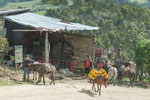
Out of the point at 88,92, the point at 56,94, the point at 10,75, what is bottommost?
the point at 88,92

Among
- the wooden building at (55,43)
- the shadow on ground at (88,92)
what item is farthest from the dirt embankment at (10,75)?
the wooden building at (55,43)

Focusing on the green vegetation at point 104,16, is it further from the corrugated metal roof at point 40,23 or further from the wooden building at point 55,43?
the corrugated metal roof at point 40,23

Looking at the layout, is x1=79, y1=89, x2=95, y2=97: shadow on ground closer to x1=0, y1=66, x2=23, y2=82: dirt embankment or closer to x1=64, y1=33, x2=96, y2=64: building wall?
x1=0, y1=66, x2=23, y2=82: dirt embankment

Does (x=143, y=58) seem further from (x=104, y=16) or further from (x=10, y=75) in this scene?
(x=104, y=16)

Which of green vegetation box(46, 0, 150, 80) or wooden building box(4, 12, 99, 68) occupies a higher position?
green vegetation box(46, 0, 150, 80)

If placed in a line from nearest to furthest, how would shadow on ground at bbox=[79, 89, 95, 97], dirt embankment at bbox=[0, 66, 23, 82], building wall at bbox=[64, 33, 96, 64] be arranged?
1. shadow on ground at bbox=[79, 89, 95, 97]
2. dirt embankment at bbox=[0, 66, 23, 82]
3. building wall at bbox=[64, 33, 96, 64]

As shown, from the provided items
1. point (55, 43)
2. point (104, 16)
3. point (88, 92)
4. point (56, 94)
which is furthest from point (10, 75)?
point (104, 16)

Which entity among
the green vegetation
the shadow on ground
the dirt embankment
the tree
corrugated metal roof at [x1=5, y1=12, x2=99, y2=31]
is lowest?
the shadow on ground

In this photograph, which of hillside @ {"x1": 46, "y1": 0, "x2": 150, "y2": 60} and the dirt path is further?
hillside @ {"x1": 46, "y1": 0, "x2": 150, "y2": 60}

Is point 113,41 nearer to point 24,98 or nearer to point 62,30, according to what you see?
point 62,30

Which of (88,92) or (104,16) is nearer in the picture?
(88,92)

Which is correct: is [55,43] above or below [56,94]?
above

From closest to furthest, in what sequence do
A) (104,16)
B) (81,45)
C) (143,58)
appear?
(143,58) < (81,45) < (104,16)

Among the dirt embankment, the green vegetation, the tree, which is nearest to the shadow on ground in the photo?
the dirt embankment
